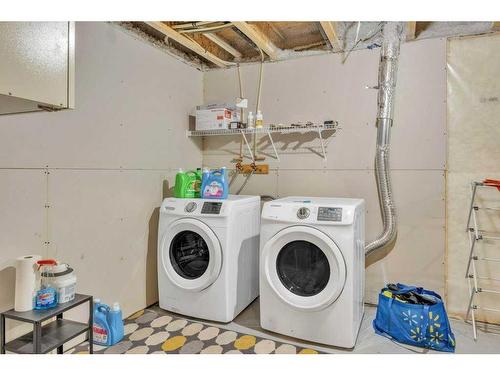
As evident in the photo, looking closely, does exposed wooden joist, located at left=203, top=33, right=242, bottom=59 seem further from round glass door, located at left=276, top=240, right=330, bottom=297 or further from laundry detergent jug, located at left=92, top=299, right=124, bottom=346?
laundry detergent jug, located at left=92, top=299, right=124, bottom=346

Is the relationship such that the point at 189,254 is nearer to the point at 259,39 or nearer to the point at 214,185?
the point at 214,185

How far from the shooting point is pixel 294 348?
2.08 metres

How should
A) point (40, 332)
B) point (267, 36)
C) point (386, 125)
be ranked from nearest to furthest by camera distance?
1. point (40, 332)
2. point (386, 125)
3. point (267, 36)

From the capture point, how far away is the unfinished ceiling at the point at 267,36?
2.47 metres

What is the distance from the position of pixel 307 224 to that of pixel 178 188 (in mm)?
1103

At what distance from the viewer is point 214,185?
255cm

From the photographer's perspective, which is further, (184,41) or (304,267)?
→ (184,41)

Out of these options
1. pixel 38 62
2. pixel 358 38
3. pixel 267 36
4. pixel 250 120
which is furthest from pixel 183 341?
pixel 358 38

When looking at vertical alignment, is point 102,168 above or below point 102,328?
above

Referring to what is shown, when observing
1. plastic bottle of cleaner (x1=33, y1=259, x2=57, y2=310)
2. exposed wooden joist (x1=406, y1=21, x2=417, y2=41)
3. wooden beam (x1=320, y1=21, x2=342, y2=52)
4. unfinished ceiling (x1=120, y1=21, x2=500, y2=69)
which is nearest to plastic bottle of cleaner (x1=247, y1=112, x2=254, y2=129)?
unfinished ceiling (x1=120, y1=21, x2=500, y2=69)

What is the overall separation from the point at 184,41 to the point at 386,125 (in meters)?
1.76

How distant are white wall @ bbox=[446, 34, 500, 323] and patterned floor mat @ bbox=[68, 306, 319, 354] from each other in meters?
1.40

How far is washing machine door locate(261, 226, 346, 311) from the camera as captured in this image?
1999 millimetres
